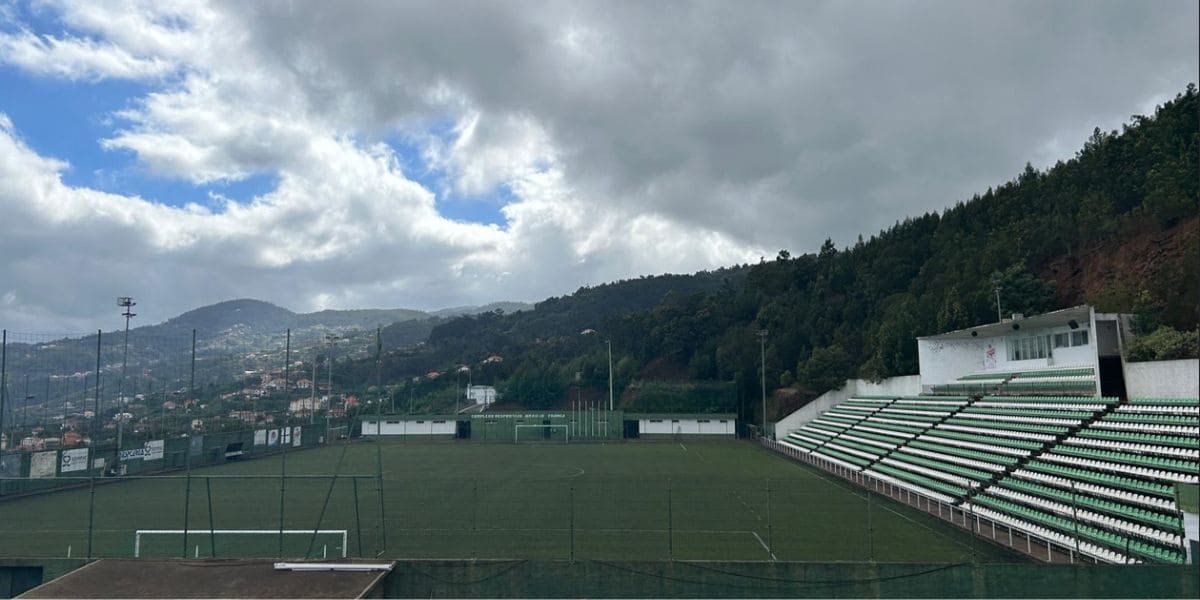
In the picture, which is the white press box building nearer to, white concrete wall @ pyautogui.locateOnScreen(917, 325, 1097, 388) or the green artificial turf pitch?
white concrete wall @ pyautogui.locateOnScreen(917, 325, 1097, 388)

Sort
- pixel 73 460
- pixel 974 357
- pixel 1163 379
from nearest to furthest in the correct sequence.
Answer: pixel 1163 379 < pixel 73 460 < pixel 974 357

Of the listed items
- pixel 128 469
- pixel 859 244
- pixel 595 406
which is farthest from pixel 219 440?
pixel 859 244

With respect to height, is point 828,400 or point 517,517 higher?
point 828,400

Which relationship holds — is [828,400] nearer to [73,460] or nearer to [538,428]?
[538,428]

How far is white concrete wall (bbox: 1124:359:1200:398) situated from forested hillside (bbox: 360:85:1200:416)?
4.26 feet

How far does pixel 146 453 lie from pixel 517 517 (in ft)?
69.5

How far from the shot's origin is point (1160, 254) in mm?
32688

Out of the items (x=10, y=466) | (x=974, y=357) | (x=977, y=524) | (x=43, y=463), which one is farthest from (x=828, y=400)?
(x=10, y=466)

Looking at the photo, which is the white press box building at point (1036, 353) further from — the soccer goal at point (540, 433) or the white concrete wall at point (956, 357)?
the soccer goal at point (540, 433)

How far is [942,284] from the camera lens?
47625 millimetres

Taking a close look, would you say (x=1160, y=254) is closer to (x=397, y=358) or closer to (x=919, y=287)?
(x=919, y=287)

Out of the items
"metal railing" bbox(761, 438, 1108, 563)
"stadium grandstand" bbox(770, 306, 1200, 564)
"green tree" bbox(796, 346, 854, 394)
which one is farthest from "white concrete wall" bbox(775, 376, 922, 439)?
"metal railing" bbox(761, 438, 1108, 563)

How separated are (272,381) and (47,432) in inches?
1033

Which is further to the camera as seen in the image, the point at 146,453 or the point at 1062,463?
the point at 146,453
